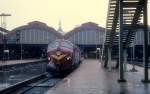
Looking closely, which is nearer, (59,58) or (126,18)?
(126,18)

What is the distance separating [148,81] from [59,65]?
1329 cm

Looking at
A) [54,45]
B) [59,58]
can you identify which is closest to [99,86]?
[59,58]

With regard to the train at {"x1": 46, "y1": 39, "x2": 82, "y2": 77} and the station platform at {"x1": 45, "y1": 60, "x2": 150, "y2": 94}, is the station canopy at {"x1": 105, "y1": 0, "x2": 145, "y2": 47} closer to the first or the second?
the station platform at {"x1": 45, "y1": 60, "x2": 150, "y2": 94}

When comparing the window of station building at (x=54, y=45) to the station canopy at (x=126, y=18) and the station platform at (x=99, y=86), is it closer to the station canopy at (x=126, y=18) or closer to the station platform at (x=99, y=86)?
the station canopy at (x=126, y=18)

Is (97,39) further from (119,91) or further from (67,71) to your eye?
(119,91)

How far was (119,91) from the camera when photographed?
66.7 ft

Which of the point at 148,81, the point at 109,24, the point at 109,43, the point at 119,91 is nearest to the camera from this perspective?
the point at 119,91

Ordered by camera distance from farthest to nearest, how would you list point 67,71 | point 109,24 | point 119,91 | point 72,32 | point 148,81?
1. point 72,32
2. point 67,71
3. point 109,24
4. point 148,81
5. point 119,91

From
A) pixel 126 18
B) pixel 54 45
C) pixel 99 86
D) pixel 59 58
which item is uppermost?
pixel 126 18

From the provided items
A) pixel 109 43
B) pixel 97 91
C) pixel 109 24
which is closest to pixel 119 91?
pixel 97 91

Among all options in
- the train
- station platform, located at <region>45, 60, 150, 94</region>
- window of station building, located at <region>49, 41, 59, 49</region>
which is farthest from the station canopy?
window of station building, located at <region>49, 41, 59, 49</region>

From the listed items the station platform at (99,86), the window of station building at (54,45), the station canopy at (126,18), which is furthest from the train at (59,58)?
the station platform at (99,86)

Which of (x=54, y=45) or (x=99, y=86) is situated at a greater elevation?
(x=54, y=45)

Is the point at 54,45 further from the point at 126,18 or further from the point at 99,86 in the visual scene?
the point at 99,86
